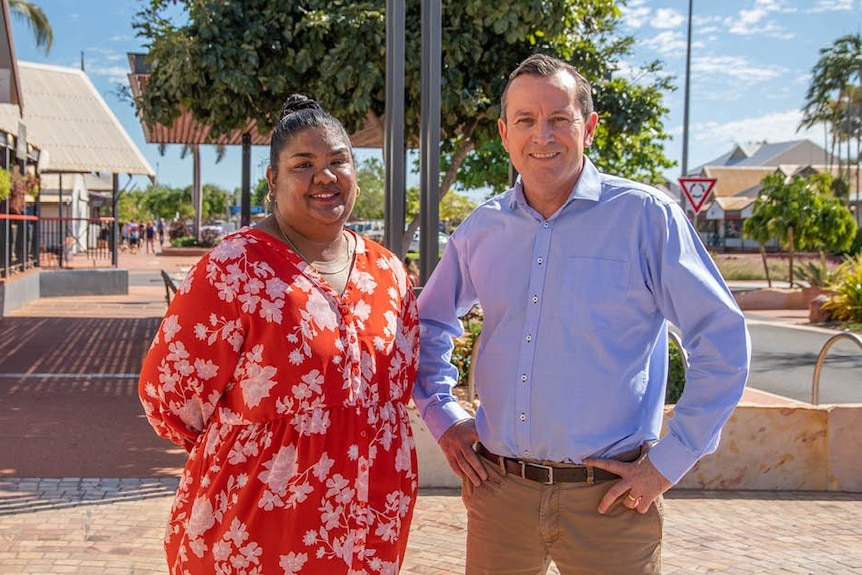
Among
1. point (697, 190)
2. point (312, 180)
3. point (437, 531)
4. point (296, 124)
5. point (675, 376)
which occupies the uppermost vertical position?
point (697, 190)

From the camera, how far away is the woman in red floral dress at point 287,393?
2.30m

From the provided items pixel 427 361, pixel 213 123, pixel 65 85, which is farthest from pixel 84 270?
pixel 427 361

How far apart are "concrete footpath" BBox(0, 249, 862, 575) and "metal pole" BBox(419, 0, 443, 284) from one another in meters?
2.11

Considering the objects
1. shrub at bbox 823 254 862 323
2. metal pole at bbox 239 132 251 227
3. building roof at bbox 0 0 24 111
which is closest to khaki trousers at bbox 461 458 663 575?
building roof at bbox 0 0 24 111

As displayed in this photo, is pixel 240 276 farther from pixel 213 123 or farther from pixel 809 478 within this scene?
pixel 213 123

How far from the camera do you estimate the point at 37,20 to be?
4100 cm

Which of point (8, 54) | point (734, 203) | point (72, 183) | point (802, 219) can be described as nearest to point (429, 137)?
point (8, 54)

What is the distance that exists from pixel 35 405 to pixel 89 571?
4.22 m

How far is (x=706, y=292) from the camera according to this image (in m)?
2.29

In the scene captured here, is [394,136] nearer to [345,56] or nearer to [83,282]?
[345,56]

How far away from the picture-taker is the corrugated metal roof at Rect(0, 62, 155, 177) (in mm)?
20266

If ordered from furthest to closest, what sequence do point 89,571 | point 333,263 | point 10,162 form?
point 10,162, point 89,571, point 333,263

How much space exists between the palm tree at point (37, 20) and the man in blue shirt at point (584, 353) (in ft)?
141

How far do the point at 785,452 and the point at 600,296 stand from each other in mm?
4180
